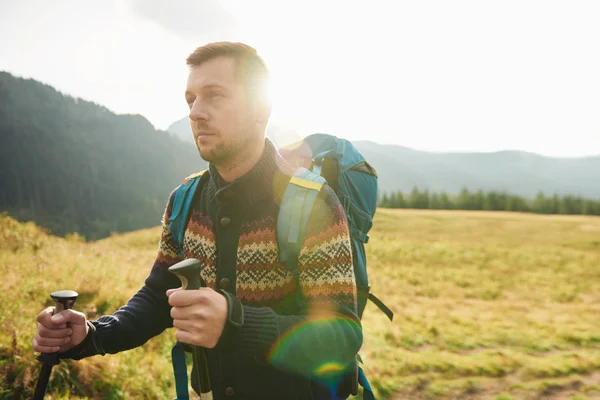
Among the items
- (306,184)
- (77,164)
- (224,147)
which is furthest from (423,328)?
(77,164)

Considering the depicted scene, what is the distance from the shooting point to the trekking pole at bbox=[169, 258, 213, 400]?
1308 mm

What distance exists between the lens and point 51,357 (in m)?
1.79

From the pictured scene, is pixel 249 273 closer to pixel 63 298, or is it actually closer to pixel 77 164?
pixel 63 298

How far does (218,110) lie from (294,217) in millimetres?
667

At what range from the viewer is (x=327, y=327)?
1638 mm

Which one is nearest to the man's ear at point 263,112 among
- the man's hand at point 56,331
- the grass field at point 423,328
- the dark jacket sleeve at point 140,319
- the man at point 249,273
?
the man at point 249,273

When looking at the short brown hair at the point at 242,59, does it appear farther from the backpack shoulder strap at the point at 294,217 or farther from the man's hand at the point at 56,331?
the man's hand at the point at 56,331

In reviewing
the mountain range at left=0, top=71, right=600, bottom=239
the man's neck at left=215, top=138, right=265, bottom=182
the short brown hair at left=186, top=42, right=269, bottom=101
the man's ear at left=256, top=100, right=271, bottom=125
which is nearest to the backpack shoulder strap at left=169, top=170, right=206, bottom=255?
the man's neck at left=215, top=138, right=265, bottom=182

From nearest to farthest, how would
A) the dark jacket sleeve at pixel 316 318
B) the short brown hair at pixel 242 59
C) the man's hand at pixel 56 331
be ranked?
1. the dark jacket sleeve at pixel 316 318
2. the man's hand at pixel 56 331
3. the short brown hair at pixel 242 59

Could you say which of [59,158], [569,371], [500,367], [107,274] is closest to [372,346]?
[500,367]

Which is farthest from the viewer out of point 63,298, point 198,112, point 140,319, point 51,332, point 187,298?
point 140,319

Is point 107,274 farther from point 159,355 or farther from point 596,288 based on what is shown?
point 596,288

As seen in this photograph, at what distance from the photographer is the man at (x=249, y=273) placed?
1.64 m

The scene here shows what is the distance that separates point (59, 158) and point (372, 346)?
12677 centimetres
